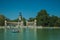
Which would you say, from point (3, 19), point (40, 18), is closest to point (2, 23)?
point (3, 19)

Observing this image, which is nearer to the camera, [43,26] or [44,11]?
[43,26]

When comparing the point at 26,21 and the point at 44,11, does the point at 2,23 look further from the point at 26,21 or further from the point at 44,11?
the point at 44,11

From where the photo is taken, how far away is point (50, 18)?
24109 mm

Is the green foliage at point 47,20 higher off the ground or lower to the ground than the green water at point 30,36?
higher

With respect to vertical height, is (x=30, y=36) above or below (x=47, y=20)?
below

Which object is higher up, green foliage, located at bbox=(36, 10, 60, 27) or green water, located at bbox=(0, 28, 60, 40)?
green foliage, located at bbox=(36, 10, 60, 27)

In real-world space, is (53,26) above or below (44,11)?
below

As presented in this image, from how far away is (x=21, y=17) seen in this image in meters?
24.9

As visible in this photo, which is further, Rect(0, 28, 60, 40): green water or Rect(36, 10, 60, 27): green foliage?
Rect(36, 10, 60, 27): green foliage

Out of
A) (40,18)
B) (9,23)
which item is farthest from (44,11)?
(9,23)

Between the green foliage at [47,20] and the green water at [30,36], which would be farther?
the green foliage at [47,20]

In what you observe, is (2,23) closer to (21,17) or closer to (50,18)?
(21,17)

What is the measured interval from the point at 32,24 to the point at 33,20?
0.49m

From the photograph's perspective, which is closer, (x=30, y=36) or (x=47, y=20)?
(x=30, y=36)
